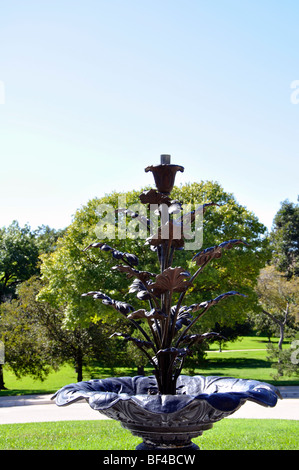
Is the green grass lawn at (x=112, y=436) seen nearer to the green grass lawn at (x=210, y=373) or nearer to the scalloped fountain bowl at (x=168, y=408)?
the scalloped fountain bowl at (x=168, y=408)

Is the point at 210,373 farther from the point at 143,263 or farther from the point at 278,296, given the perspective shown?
the point at 143,263

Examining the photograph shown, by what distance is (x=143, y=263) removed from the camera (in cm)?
1758

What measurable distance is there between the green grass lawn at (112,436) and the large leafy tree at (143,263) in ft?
19.1

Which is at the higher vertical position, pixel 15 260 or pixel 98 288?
pixel 15 260

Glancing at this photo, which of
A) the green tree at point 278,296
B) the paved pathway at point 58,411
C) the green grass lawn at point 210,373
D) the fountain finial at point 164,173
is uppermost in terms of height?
the fountain finial at point 164,173

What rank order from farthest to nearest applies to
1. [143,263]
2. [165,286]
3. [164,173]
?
1. [143,263]
2. [164,173]
3. [165,286]

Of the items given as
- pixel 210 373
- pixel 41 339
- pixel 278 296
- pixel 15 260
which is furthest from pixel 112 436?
pixel 15 260

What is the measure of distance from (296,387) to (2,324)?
37.9ft

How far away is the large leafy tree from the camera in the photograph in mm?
16828

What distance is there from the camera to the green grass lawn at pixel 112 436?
8484 mm

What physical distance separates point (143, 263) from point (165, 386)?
42.5 feet

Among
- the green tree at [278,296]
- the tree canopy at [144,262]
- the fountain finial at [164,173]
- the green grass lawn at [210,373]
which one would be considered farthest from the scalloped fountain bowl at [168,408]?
the green tree at [278,296]

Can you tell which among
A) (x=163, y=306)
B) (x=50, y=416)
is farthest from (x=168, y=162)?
(x=50, y=416)
